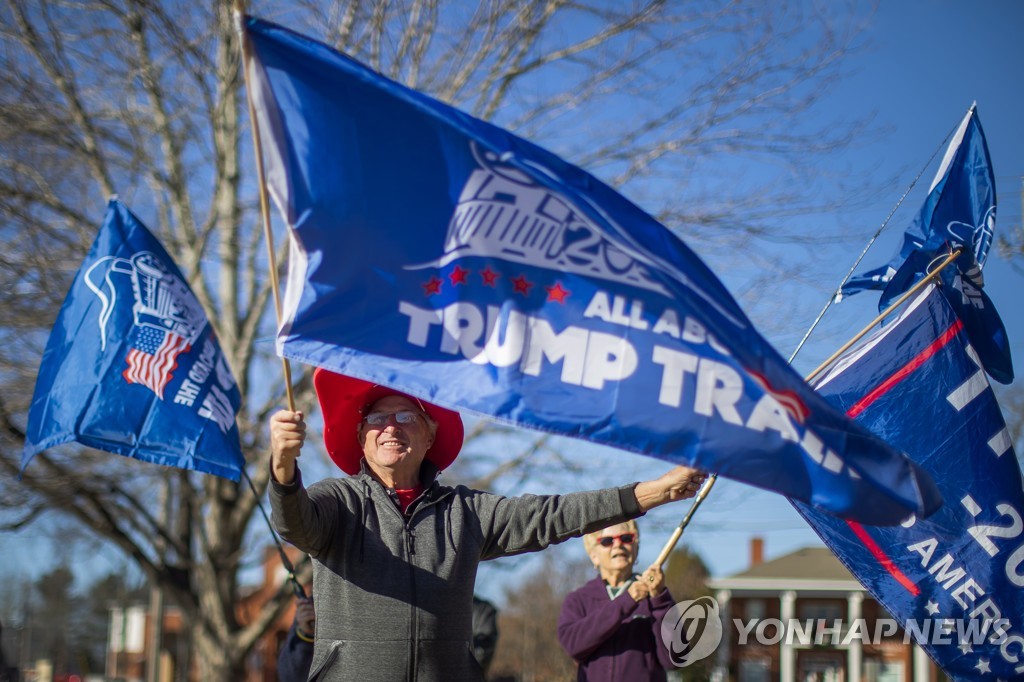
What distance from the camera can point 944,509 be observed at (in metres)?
4.69

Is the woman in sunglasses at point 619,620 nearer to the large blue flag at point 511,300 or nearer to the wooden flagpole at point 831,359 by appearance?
the wooden flagpole at point 831,359

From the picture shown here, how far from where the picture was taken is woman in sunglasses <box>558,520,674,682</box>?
530cm

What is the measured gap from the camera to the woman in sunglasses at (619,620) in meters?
5.30

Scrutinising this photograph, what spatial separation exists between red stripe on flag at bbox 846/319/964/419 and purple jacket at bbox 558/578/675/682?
1317mm

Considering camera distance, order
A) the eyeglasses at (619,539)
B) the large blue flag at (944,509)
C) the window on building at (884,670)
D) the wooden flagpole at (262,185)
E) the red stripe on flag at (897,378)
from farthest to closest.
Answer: the window on building at (884,670) < the eyeglasses at (619,539) < the red stripe on flag at (897,378) < the large blue flag at (944,509) < the wooden flagpole at (262,185)

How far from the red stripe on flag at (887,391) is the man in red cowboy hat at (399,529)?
123 cm

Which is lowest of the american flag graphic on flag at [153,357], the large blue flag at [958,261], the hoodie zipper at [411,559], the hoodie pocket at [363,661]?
the hoodie pocket at [363,661]

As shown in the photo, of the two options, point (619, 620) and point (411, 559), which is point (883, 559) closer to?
point (619, 620)

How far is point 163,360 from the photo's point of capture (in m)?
6.05

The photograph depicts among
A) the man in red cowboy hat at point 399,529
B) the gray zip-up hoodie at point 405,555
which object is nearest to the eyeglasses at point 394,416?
the man in red cowboy hat at point 399,529

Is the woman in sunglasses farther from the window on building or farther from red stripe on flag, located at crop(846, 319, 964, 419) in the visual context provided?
the window on building

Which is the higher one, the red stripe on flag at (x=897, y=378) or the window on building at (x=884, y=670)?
the red stripe on flag at (x=897, y=378)

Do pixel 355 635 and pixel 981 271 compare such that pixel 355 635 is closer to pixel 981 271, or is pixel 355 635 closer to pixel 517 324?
pixel 517 324

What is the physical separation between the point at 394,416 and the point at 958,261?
2627mm
